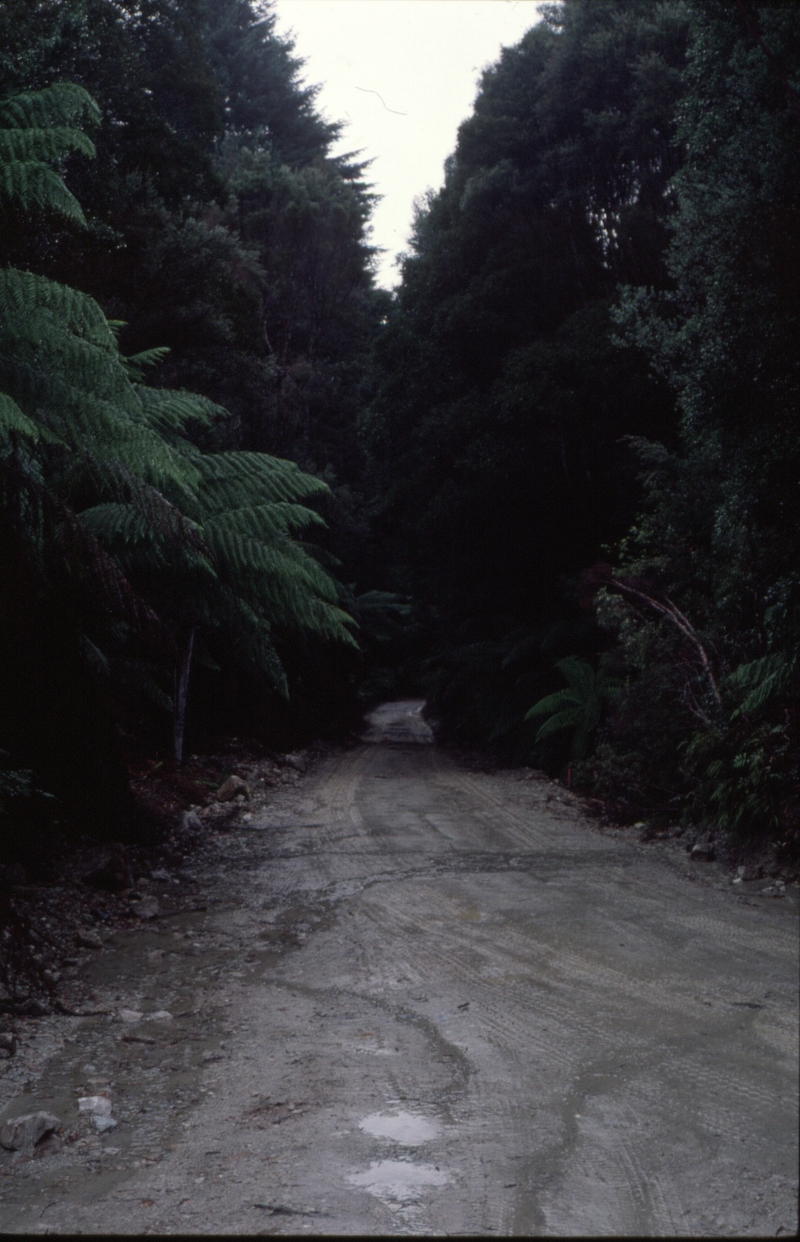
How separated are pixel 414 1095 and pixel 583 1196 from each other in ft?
2.67

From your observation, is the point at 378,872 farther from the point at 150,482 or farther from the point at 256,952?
the point at 150,482

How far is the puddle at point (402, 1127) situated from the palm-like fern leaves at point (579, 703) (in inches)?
367

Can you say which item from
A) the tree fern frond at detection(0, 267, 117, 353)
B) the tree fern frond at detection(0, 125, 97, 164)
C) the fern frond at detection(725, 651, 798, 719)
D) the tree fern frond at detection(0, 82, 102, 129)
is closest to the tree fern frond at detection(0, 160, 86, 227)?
the tree fern frond at detection(0, 125, 97, 164)

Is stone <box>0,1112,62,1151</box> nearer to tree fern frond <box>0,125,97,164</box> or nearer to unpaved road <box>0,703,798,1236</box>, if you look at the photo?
unpaved road <box>0,703,798,1236</box>

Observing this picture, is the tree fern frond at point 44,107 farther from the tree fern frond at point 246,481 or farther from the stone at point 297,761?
the stone at point 297,761

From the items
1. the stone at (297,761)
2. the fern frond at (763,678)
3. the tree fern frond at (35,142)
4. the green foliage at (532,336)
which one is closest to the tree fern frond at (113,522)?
the tree fern frond at (35,142)

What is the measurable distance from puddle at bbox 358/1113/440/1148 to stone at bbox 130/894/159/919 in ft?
9.81

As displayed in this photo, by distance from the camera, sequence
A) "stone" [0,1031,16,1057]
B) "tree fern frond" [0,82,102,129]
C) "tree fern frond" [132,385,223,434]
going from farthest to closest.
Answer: "tree fern frond" [132,385,223,434] → "tree fern frond" [0,82,102,129] → "stone" [0,1031,16,1057]

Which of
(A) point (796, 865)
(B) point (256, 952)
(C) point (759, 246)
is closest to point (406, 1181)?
(B) point (256, 952)

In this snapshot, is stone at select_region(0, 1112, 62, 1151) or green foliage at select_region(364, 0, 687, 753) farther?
green foliage at select_region(364, 0, 687, 753)

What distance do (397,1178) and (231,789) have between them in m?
7.94

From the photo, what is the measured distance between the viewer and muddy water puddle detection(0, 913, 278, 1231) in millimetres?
2618

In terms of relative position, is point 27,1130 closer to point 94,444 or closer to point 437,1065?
point 437,1065

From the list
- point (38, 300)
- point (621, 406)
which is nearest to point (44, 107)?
point (38, 300)
